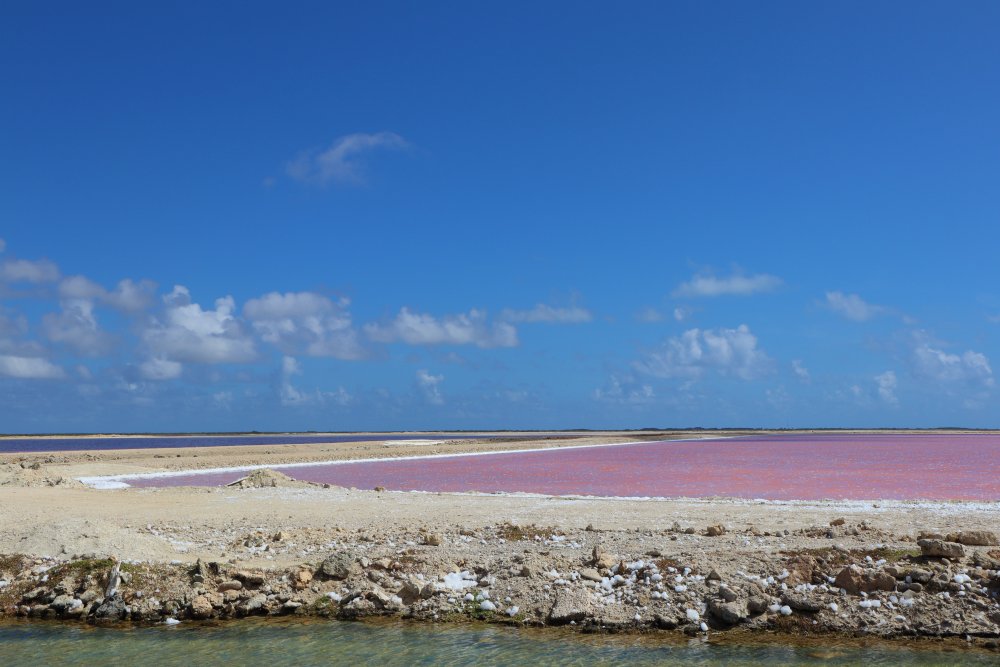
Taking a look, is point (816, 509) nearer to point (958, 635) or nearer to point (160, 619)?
point (958, 635)

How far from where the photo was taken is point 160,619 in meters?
10.9

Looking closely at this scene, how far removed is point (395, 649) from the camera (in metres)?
9.62

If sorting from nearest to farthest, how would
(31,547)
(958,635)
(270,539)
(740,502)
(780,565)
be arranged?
(958,635) → (780,565) → (31,547) → (270,539) → (740,502)

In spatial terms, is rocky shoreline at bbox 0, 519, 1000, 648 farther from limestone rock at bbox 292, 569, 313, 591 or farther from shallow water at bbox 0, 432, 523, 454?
shallow water at bbox 0, 432, 523, 454

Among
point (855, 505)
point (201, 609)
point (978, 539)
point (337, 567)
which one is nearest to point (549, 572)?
point (337, 567)

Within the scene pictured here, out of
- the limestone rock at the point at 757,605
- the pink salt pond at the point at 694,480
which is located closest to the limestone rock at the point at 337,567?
the limestone rock at the point at 757,605

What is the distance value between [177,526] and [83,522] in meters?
2.37

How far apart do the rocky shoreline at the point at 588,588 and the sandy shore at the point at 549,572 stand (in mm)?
24

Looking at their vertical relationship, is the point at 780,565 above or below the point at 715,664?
above

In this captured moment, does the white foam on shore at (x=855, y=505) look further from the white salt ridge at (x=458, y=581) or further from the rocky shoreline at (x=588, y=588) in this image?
the white salt ridge at (x=458, y=581)

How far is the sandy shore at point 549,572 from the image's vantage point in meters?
10.2

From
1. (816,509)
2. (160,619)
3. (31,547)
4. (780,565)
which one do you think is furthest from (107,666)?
(816,509)

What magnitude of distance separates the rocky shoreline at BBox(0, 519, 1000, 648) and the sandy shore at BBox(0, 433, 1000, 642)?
0.9 inches

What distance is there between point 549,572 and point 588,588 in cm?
67
